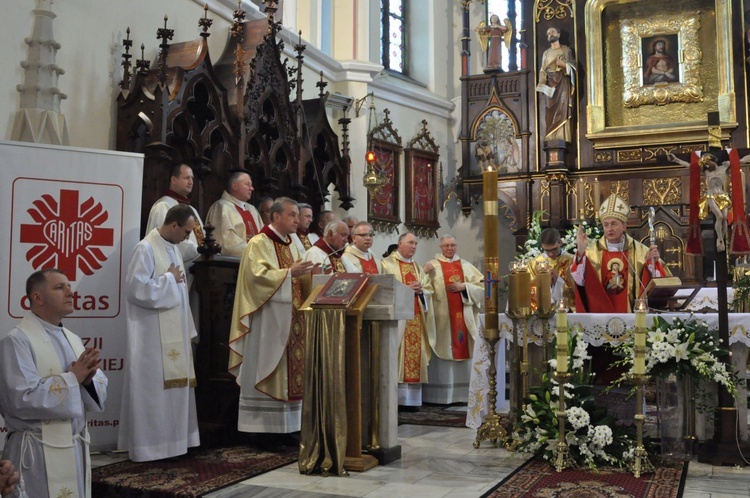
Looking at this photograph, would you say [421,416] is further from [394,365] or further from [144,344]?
[144,344]

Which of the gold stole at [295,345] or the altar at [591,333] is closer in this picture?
the altar at [591,333]

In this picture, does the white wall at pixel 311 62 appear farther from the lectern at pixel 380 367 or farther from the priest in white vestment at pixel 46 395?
the lectern at pixel 380 367

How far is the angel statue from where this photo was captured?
1291cm

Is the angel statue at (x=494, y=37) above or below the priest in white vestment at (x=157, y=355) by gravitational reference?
above

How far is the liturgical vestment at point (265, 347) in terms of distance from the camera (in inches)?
235

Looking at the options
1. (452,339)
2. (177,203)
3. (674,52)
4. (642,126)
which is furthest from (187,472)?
(674,52)

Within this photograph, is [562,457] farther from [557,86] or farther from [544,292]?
[557,86]

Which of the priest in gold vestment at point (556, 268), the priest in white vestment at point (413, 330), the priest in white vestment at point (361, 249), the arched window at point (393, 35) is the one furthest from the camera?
the arched window at point (393, 35)

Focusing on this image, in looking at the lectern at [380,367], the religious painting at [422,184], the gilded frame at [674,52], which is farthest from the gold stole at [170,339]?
the gilded frame at [674,52]

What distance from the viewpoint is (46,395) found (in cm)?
394

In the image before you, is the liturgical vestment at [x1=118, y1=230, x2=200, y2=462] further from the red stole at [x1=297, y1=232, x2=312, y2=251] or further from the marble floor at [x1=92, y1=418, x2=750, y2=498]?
the red stole at [x1=297, y1=232, x2=312, y2=251]

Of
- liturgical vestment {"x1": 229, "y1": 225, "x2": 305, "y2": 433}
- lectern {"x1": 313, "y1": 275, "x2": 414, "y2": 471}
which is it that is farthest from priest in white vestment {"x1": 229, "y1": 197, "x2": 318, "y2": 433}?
lectern {"x1": 313, "y1": 275, "x2": 414, "y2": 471}

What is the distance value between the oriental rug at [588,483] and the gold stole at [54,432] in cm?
226

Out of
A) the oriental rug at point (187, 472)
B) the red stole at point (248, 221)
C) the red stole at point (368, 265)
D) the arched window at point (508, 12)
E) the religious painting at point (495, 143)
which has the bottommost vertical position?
the oriental rug at point (187, 472)
